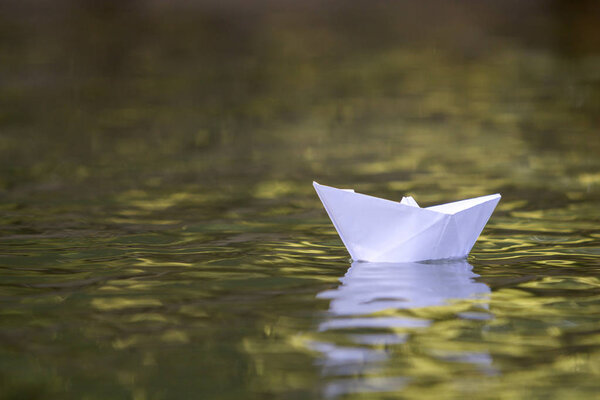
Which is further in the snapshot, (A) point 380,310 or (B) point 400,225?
(B) point 400,225

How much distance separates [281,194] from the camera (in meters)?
3.07

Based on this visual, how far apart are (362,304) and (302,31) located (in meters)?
4.91

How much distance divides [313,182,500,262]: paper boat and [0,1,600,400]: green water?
70mm

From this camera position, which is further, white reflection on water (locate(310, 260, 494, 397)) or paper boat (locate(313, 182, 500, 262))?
paper boat (locate(313, 182, 500, 262))

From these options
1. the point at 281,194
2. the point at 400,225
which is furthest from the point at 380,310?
the point at 281,194

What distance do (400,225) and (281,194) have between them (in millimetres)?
1236

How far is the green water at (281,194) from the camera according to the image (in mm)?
1346

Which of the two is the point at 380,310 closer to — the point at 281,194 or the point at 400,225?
the point at 400,225

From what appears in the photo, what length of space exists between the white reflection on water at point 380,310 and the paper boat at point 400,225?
0.03 m

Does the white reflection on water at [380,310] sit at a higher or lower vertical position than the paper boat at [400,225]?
lower

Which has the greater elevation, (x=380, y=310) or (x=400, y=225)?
(x=400, y=225)

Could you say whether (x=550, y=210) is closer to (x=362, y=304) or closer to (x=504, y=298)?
(x=504, y=298)

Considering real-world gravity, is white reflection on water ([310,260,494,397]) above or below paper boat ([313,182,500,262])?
below

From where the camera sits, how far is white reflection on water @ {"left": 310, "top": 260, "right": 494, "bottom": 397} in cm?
128
